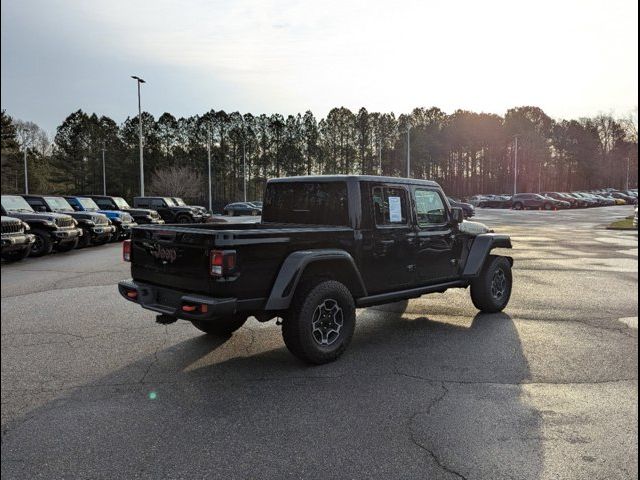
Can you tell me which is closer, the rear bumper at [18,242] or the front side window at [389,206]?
the front side window at [389,206]

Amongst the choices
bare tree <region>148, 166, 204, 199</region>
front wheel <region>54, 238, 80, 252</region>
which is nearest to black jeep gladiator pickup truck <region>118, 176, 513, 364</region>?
front wheel <region>54, 238, 80, 252</region>

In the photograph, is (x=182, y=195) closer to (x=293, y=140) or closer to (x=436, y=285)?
(x=293, y=140)

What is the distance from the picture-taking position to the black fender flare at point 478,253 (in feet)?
21.6

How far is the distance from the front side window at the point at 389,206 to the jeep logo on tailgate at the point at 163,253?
84.4 inches

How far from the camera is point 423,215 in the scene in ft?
20.0

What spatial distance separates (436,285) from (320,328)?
1.93m

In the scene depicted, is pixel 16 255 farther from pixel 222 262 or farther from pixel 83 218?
pixel 222 262

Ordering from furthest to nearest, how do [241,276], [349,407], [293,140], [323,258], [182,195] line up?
[293,140]
[182,195]
[323,258]
[241,276]
[349,407]

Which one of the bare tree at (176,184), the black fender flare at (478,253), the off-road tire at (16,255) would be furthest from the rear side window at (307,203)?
the bare tree at (176,184)

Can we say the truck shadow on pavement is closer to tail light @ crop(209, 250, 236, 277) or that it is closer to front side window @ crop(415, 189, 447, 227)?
tail light @ crop(209, 250, 236, 277)

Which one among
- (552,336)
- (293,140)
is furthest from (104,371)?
(293,140)

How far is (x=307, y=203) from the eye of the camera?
5824 millimetres

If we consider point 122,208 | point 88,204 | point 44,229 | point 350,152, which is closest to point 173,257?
point 44,229

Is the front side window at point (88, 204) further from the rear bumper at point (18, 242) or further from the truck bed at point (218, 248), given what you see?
the truck bed at point (218, 248)
